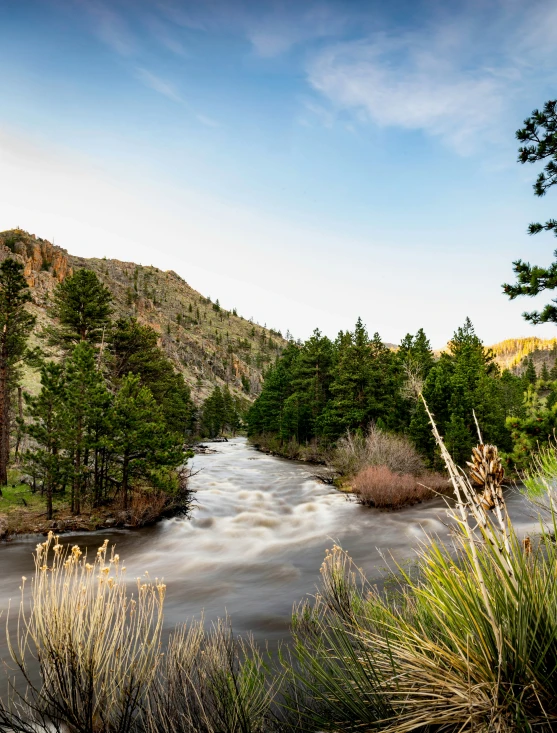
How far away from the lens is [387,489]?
2077 cm

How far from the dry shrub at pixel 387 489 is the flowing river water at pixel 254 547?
0.65 meters

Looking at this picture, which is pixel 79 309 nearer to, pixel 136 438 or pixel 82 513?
pixel 136 438

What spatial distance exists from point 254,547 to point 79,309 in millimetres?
21457

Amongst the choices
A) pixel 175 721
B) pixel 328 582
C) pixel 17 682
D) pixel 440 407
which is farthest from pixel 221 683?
pixel 440 407

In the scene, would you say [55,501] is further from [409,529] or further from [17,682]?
[409,529]

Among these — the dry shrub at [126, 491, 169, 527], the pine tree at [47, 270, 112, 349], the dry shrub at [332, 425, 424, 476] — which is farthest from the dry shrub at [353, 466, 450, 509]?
the pine tree at [47, 270, 112, 349]

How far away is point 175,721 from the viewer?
3.55 meters

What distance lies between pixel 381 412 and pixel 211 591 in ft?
88.3

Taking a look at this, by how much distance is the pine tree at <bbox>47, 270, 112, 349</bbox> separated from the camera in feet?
93.0

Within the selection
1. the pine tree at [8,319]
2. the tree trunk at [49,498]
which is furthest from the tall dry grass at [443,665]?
the pine tree at [8,319]

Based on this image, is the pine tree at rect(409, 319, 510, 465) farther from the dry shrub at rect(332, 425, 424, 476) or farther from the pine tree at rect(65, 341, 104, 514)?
the pine tree at rect(65, 341, 104, 514)

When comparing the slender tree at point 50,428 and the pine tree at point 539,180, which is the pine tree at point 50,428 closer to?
the slender tree at point 50,428

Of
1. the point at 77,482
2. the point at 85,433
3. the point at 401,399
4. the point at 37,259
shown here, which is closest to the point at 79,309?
the point at 85,433

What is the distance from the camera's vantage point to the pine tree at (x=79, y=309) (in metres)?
28.4
